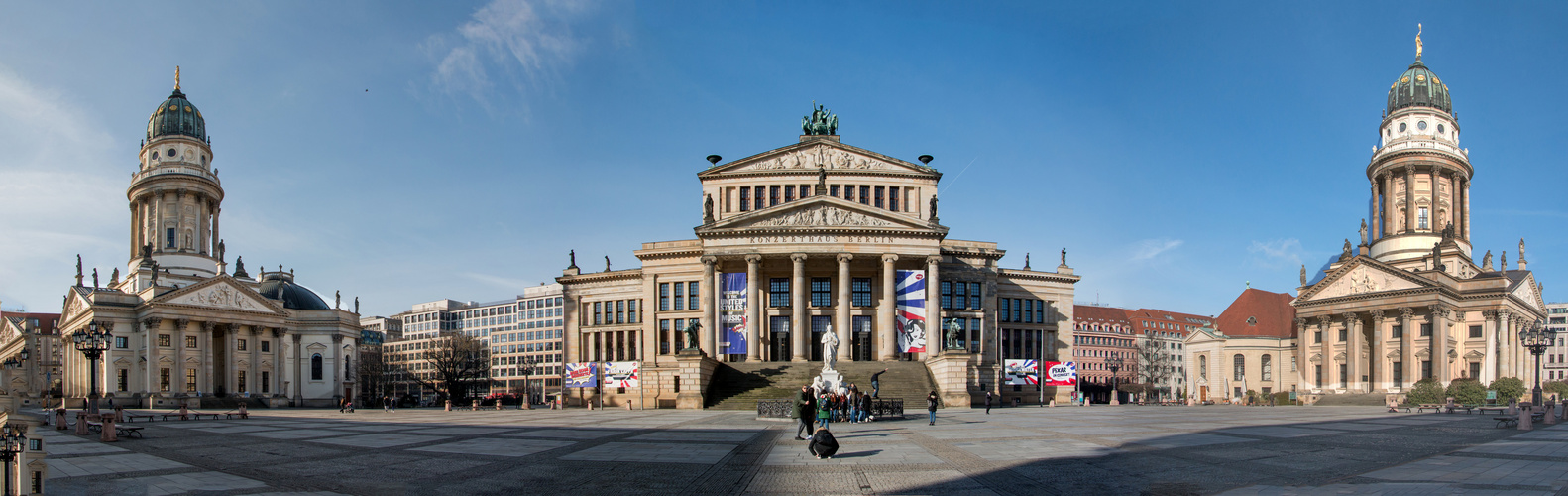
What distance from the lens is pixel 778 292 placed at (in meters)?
64.7

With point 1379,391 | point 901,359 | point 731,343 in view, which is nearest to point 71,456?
point 731,343

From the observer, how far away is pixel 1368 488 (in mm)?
15031

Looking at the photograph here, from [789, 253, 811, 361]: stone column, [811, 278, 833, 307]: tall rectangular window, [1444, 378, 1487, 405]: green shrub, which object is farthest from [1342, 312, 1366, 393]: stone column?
[789, 253, 811, 361]: stone column

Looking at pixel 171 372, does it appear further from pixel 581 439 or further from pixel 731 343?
pixel 581 439

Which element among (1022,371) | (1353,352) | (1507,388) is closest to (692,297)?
(1022,371)

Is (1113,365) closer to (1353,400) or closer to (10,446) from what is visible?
(1353,400)

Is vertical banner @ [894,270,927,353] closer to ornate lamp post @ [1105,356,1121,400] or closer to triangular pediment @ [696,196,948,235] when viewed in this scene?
triangular pediment @ [696,196,948,235]

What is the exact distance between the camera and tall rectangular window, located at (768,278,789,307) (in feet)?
212

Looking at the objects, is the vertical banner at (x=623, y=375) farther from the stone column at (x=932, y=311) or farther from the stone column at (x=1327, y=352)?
the stone column at (x=1327, y=352)

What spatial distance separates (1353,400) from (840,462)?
7017cm

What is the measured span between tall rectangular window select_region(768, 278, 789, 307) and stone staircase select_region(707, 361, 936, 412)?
7711mm

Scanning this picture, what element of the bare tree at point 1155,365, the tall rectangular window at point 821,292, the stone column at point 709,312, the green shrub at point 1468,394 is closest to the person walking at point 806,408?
the stone column at point 709,312

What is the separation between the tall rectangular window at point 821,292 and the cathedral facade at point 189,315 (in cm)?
5030

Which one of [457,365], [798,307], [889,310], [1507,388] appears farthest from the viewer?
[457,365]
